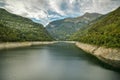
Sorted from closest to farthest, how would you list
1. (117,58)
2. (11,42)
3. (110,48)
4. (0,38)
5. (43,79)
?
(43,79) < (117,58) < (110,48) < (0,38) < (11,42)

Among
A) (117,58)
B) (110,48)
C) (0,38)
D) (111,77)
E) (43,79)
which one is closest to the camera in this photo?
(43,79)

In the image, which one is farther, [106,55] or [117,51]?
[106,55]

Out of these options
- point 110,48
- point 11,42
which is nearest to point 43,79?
point 110,48

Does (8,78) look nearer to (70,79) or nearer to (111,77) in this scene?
(70,79)

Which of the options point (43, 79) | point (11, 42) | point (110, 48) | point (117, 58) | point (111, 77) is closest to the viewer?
point (43, 79)

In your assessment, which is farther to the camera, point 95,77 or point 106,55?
point 106,55

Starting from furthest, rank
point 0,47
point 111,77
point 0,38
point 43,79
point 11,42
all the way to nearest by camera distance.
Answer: point 11,42, point 0,38, point 0,47, point 111,77, point 43,79

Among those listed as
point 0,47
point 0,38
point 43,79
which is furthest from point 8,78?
point 0,38

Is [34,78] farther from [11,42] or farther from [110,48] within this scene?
[11,42]
